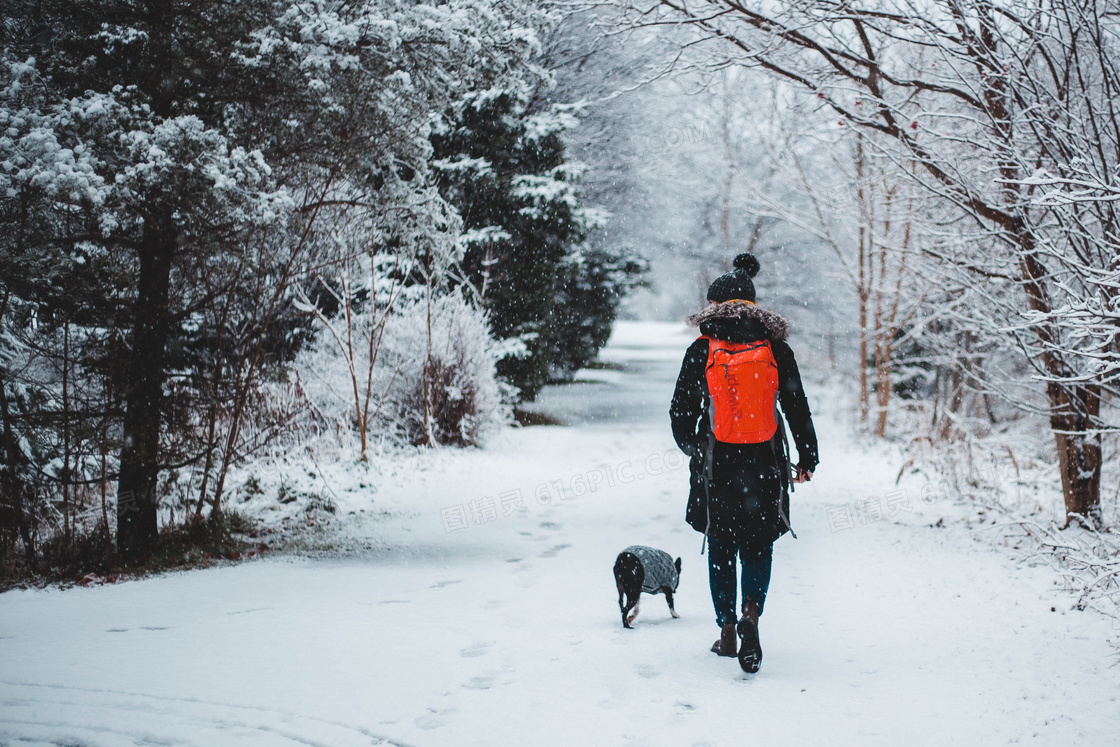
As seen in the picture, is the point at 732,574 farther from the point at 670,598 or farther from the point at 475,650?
the point at 475,650

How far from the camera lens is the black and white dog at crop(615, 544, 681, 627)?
12.4ft

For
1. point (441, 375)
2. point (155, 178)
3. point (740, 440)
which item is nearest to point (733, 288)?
point (740, 440)

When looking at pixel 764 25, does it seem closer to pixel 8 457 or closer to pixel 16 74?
pixel 16 74

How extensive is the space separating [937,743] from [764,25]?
4.47m

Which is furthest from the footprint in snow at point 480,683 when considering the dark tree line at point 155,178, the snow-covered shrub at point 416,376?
the snow-covered shrub at point 416,376

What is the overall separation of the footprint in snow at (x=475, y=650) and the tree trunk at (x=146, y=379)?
272cm

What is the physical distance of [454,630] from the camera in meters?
3.78

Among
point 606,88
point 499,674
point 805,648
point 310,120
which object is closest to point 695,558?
point 805,648

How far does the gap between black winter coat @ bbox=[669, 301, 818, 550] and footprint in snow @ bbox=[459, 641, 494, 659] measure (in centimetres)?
112

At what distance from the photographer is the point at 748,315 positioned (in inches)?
130

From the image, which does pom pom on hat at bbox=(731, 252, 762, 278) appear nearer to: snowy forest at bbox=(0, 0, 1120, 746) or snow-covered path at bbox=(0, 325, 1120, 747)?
snowy forest at bbox=(0, 0, 1120, 746)

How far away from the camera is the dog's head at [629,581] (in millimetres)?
3760

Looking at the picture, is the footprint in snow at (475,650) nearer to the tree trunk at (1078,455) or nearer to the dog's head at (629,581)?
Answer: the dog's head at (629,581)

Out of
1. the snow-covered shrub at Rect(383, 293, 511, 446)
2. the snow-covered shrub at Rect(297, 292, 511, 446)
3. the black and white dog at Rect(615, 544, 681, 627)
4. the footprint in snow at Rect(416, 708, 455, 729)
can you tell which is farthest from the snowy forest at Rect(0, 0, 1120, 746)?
the snow-covered shrub at Rect(383, 293, 511, 446)
